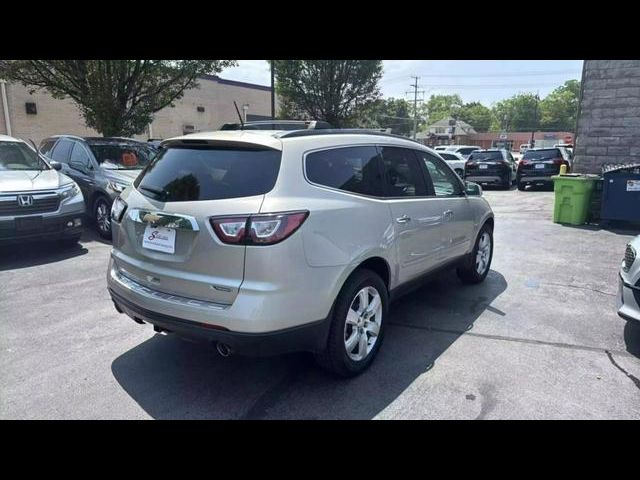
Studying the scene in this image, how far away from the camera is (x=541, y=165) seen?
15.7m

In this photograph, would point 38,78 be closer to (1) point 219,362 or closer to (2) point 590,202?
(1) point 219,362

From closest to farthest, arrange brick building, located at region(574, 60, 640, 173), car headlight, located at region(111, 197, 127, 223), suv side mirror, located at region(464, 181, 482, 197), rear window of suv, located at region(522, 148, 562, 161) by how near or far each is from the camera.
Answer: car headlight, located at region(111, 197, 127, 223), suv side mirror, located at region(464, 181, 482, 197), brick building, located at region(574, 60, 640, 173), rear window of suv, located at region(522, 148, 562, 161)

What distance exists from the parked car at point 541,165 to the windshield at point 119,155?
13.2 m

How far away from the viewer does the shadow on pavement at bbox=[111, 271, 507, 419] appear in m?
2.87

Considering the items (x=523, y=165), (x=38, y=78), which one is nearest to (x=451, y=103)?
(x=523, y=165)

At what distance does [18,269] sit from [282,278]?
494 centimetres

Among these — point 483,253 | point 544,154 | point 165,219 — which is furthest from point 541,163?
point 165,219

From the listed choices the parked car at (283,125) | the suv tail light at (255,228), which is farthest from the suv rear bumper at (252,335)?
the parked car at (283,125)

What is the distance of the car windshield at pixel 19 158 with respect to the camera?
6863mm

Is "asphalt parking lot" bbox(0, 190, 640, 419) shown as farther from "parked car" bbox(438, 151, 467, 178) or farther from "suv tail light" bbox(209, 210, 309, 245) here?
"parked car" bbox(438, 151, 467, 178)

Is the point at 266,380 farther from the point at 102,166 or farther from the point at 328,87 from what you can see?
the point at 328,87

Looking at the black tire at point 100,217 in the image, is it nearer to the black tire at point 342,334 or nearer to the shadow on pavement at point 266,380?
the shadow on pavement at point 266,380

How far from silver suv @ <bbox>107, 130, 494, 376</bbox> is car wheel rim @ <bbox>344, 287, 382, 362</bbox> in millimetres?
13

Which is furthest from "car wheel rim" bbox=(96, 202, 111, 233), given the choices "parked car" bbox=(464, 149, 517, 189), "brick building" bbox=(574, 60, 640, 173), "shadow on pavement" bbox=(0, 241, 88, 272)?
"parked car" bbox=(464, 149, 517, 189)
